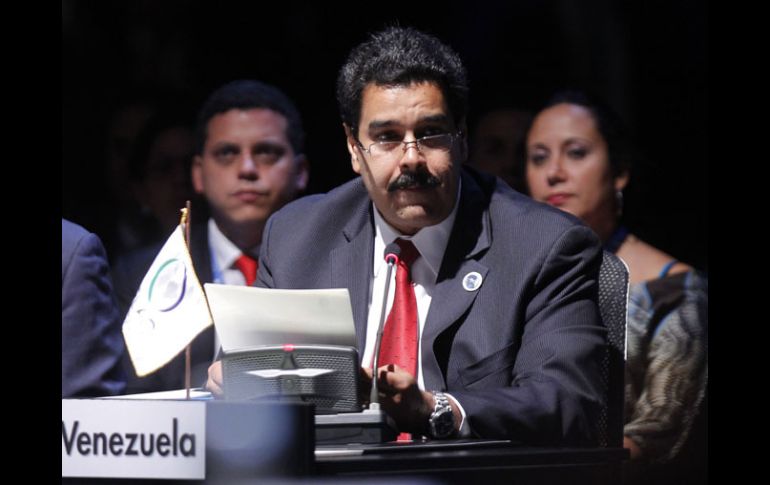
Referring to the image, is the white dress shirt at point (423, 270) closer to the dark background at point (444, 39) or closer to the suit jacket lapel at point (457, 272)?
the suit jacket lapel at point (457, 272)

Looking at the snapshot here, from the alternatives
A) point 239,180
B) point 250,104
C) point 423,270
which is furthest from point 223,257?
point 423,270

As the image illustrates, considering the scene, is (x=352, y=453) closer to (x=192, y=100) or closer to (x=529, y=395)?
(x=529, y=395)

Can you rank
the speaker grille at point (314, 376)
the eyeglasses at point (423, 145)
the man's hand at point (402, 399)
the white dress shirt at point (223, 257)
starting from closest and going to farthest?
the speaker grille at point (314, 376) < the man's hand at point (402, 399) < the eyeglasses at point (423, 145) < the white dress shirt at point (223, 257)

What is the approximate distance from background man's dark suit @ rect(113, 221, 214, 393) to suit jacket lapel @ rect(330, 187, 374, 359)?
1.04m

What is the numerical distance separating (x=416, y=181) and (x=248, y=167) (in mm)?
1446

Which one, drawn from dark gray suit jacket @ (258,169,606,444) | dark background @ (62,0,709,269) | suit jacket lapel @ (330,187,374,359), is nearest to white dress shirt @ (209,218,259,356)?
dark background @ (62,0,709,269)

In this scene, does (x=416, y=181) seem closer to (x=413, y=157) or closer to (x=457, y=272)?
(x=413, y=157)

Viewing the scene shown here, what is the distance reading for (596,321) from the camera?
374 centimetres

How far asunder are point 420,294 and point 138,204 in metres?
2.16

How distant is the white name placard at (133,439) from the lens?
265cm

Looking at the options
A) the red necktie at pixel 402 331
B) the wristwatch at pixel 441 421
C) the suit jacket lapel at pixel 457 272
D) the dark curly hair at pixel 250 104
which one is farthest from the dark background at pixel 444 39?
the wristwatch at pixel 441 421

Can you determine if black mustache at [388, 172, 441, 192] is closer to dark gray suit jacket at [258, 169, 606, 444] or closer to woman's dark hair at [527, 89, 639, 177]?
dark gray suit jacket at [258, 169, 606, 444]

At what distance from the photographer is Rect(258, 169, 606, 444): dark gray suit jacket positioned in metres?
3.45

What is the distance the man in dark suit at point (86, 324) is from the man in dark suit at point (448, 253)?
1.81 ft
